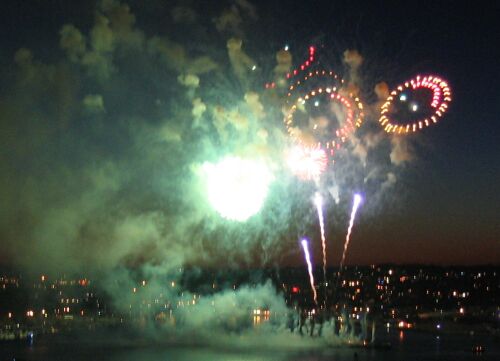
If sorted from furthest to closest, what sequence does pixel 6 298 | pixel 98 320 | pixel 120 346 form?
pixel 6 298 → pixel 98 320 → pixel 120 346

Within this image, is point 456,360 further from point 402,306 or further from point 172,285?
point 402,306

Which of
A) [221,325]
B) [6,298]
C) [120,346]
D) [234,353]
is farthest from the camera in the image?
[6,298]

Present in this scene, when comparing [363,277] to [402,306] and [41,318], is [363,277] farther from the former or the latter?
[41,318]

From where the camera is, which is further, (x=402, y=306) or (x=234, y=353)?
(x=402, y=306)

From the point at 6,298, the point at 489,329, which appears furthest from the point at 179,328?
the point at 489,329

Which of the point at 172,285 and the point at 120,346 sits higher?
the point at 172,285

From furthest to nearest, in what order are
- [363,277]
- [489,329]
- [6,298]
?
1. [363,277]
2. [489,329]
3. [6,298]

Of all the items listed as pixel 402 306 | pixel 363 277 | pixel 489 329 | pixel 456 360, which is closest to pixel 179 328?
pixel 456 360
